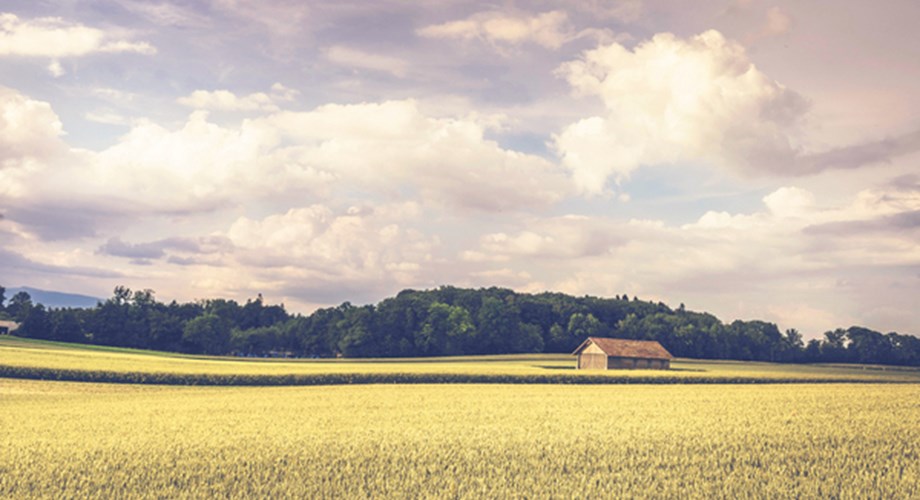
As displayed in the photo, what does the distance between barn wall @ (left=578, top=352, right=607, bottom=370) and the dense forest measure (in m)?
45.0

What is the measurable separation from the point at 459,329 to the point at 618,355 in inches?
1989

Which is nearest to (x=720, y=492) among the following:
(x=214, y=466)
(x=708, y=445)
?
(x=708, y=445)

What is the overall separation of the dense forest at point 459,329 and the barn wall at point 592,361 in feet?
148

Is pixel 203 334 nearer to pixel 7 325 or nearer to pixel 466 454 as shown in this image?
pixel 7 325

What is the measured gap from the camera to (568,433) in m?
19.9

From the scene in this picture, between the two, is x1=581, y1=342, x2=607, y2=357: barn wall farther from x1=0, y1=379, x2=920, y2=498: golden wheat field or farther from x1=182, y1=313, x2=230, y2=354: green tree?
x1=182, y1=313, x2=230, y2=354: green tree

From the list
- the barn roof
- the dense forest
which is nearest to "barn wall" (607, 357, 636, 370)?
the barn roof

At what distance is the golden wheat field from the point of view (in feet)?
47.8

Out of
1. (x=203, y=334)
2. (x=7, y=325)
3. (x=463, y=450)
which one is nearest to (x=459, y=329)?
(x=203, y=334)

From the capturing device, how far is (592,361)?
8644 centimetres

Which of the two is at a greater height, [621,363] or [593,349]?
[593,349]

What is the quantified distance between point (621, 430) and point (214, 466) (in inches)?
456

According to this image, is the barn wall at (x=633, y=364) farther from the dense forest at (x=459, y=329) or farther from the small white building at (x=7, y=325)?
the small white building at (x=7, y=325)

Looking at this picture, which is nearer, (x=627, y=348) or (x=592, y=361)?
(x=592, y=361)
